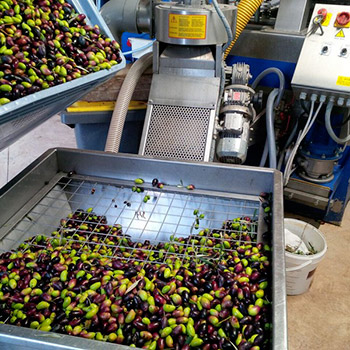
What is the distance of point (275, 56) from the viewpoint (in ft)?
7.98

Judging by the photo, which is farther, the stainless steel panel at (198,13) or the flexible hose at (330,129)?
the flexible hose at (330,129)

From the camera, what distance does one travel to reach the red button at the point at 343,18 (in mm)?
2094

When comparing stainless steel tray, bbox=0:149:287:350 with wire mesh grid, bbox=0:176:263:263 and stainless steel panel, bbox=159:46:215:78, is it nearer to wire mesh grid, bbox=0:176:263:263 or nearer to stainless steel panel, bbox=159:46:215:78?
wire mesh grid, bbox=0:176:263:263

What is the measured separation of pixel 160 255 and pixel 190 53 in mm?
1202

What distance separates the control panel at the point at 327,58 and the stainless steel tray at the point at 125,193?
2.98 ft

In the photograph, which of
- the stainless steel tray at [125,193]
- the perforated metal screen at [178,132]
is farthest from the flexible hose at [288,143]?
the stainless steel tray at [125,193]

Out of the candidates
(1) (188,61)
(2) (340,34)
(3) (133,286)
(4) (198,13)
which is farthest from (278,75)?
(3) (133,286)

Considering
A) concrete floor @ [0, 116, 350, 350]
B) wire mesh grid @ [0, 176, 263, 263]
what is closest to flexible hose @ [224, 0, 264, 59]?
wire mesh grid @ [0, 176, 263, 263]

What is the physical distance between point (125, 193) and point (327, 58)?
1448mm

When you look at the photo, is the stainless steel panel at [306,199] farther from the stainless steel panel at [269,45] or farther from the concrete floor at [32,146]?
the concrete floor at [32,146]

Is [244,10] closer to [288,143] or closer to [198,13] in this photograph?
[198,13]

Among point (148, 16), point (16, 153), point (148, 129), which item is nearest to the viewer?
point (148, 129)

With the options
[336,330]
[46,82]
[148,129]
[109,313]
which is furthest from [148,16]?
[336,330]

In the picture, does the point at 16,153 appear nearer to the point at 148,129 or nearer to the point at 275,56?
the point at 148,129
